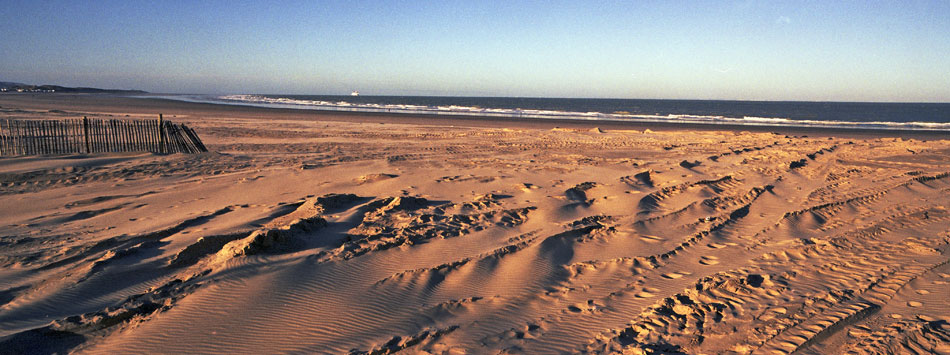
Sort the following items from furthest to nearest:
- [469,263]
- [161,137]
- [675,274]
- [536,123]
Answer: [536,123] → [161,137] → [469,263] → [675,274]

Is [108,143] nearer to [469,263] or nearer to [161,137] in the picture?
[161,137]

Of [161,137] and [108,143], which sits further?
[108,143]

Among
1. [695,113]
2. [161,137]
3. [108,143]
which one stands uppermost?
[695,113]

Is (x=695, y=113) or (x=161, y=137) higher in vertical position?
(x=695, y=113)

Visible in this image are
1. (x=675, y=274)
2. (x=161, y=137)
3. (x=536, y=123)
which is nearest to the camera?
(x=675, y=274)

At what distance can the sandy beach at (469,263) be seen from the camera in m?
3.24

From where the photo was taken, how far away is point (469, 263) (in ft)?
14.7

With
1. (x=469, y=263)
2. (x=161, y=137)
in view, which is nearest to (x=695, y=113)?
(x=161, y=137)

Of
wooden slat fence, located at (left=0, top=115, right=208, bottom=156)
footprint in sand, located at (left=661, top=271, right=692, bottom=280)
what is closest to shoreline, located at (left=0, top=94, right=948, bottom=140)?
wooden slat fence, located at (left=0, top=115, right=208, bottom=156)

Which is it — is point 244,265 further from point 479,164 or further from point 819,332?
point 479,164

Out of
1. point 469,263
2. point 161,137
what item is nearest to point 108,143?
point 161,137

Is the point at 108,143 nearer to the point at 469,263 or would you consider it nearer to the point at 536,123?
the point at 469,263

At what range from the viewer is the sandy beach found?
3.24 m

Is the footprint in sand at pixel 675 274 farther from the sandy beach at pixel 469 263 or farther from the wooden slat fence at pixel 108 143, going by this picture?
the wooden slat fence at pixel 108 143
